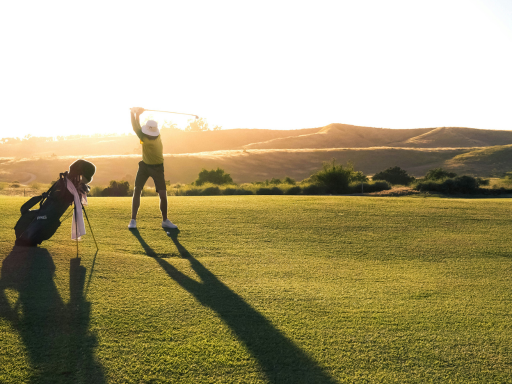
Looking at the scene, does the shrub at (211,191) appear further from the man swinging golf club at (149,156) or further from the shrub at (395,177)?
the shrub at (395,177)

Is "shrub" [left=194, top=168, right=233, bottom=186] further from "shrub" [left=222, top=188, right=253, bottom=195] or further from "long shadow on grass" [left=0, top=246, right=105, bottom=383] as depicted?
"long shadow on grass" [left=0, top=246, right=105, bottom=383]

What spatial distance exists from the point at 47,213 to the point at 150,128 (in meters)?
2.42

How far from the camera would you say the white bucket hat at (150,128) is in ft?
23.3

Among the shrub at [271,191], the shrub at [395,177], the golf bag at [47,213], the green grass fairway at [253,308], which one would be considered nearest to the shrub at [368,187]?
the shrub at [271,191]

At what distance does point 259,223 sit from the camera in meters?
8.26

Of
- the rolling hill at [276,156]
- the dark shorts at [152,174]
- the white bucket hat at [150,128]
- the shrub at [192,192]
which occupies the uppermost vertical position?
the rolling hill at [276,156]

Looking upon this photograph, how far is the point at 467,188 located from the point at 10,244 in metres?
18.6

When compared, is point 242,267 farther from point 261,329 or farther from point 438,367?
point 438,367

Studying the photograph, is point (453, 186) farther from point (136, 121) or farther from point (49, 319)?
point (49, 319)

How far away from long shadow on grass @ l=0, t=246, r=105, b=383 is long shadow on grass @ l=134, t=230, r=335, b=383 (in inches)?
43.3

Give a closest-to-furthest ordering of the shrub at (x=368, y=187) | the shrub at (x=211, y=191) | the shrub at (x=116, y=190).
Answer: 1. the shrub at (x=211, y=191)
2. the shrub at (x=368, y=187)
3. the shrub at (x=116, y=190)

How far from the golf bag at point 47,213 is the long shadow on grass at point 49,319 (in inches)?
19.2

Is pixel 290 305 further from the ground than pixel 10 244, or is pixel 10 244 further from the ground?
pixel 10 244

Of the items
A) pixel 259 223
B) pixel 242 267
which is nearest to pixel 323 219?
pixel 259 223
